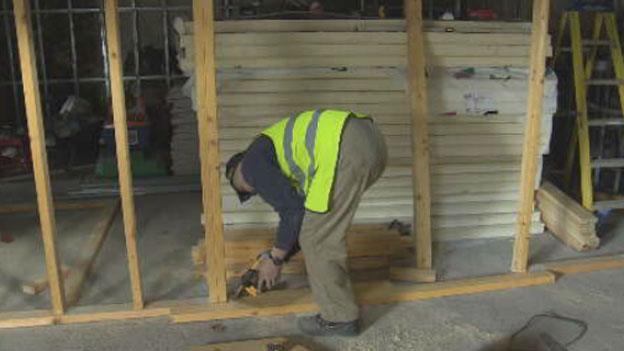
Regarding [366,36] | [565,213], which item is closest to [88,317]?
[366,36]

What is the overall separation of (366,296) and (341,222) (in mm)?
700

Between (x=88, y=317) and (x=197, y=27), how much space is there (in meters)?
1.57

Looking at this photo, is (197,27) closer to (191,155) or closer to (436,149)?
(436,149)

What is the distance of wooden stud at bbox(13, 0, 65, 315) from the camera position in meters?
3.00

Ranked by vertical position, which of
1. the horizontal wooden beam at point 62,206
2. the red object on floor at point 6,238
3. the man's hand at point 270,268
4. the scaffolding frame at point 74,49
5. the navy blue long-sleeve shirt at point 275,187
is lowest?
the red object on floor at point 6,238

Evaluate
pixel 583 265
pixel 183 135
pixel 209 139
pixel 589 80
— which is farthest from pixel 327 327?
pixel 183 135

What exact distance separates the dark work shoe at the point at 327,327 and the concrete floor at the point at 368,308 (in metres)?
0.04

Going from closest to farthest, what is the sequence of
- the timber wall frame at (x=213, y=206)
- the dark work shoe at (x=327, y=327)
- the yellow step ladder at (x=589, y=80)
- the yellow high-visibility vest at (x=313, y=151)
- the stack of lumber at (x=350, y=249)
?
the yellow high-visibility vest at (x=313, y=151) → the timber wall frame at (x=213, y=206) → the dark work shoe at (x=327, y=327) → the stack of lumber at (x=350, y=249) → the yellow step ladder at (x=589, y=80)

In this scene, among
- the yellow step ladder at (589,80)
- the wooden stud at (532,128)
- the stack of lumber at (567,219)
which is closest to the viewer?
the wooden stud at (532,128)

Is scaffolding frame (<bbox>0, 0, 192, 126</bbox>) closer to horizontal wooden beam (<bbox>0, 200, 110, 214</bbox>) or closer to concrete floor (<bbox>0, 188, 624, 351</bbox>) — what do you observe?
horizontal wooden beam (<bbox>0, 200, 110, 214</bbox>)

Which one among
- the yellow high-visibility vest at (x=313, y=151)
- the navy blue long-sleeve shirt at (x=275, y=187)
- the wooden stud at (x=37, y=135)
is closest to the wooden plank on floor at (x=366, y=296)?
the navy blue long-sleeve shirt at (x=275, y=187)

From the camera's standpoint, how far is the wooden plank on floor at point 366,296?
3.38 metres

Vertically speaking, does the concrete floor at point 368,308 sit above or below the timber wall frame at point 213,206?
below

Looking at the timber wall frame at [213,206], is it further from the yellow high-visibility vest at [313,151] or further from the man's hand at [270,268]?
the yellow high-visibility vest at [313,151]
